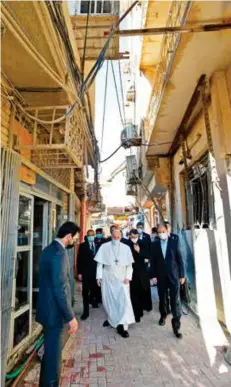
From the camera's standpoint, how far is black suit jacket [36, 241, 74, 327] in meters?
2.51

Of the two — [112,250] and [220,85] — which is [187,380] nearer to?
[112,250]

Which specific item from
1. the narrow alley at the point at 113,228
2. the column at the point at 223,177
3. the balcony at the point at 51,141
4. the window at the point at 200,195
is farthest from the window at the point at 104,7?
the window at the point at 200,195

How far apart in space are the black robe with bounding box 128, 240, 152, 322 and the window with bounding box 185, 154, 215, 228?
1.47 m

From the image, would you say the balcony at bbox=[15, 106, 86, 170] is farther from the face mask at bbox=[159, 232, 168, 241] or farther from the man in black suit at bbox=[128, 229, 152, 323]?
the man in black suit at bbox=[128, 229, 152, 323]

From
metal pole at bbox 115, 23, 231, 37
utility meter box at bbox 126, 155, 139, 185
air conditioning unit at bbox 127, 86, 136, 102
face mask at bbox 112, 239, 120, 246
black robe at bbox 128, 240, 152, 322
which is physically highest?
air conditioning unit at bbox 127, 86, 136, 102

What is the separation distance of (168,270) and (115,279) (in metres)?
0.94

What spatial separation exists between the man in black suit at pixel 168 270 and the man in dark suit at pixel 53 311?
7.21 feet

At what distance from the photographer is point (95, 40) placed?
17.7 feet

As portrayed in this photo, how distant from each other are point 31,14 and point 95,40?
10.2 ft

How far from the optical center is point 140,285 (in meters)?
5.22

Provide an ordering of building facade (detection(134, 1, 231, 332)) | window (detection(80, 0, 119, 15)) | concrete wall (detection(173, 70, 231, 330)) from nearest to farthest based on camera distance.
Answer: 1. building facade (detection(134, 1, 231, 332))
2. concrete wall (detection(173, 70, 231, 330))
3. window (detection(80, 0, 119, 15))

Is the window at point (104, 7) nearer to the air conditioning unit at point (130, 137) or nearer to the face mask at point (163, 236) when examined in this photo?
the air conditioning unit at point (130, 137)

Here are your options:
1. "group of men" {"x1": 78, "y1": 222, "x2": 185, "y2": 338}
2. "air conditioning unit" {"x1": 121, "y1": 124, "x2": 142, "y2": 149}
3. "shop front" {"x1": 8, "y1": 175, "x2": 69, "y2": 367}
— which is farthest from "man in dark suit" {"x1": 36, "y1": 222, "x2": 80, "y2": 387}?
"air conditioning unit" {"x1": 121, "y1": 124, "x2": 142, "y2": 149}

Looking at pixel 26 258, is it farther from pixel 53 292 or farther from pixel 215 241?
pixel 215 241
